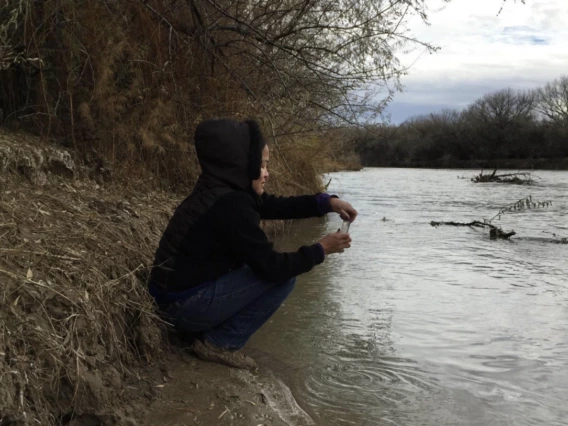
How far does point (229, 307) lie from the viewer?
134 inches

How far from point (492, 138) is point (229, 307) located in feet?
218

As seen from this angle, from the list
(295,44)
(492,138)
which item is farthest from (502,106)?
(295,44)

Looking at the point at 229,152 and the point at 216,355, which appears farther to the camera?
the point at 216,355

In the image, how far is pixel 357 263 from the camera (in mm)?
7820

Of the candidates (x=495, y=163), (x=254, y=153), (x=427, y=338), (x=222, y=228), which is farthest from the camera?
(x=495, y=163)

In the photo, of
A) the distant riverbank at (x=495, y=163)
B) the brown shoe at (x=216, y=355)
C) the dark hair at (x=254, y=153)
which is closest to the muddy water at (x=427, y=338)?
the brown shoe at (x=216, y=355)

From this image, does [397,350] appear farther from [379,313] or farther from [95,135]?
[95,135]

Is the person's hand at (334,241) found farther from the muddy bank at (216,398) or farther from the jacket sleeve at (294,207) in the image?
the muddy bank at (216,398)

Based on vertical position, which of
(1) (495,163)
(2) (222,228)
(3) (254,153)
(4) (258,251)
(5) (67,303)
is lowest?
(5) (67,303)

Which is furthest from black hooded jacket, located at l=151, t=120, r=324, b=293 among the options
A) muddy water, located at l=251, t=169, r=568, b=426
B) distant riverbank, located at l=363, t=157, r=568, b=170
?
distant riverbank, located at l=363, t=157, r=568, b=170

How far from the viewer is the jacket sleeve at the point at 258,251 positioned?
3.20 metres

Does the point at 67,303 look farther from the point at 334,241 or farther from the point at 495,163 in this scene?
the point at 495,163

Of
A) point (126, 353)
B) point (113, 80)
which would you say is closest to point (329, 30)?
point (113, 80)

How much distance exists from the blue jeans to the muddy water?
1.55 ft
